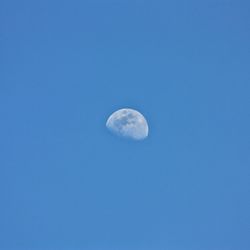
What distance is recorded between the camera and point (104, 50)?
256cm

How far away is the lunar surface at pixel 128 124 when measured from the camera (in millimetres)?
2516

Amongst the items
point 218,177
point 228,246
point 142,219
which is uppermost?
point 218,177

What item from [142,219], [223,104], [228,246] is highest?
[223,104]

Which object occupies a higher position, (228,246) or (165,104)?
(165,104)

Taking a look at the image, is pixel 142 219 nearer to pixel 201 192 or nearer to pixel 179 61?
pixel 201 192

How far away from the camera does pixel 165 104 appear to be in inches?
101

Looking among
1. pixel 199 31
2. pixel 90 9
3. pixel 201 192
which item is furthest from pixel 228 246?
pixel 90 9

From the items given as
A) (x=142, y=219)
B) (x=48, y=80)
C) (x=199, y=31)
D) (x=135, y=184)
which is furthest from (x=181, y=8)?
(x=142, y=219)

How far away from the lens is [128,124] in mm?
2514

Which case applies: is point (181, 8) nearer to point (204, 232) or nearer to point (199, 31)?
point (199, 31)

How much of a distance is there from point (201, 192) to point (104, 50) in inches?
38.9

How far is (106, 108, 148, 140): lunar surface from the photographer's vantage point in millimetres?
2516

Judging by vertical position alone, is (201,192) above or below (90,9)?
below

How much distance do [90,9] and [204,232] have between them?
1439 mm
